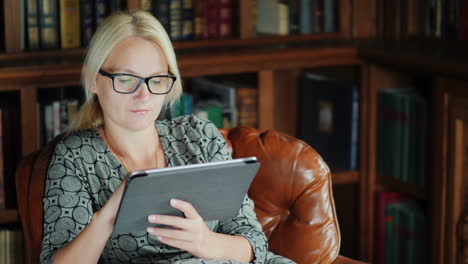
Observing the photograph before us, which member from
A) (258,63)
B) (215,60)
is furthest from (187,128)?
(258,63)

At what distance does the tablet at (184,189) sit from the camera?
1.50 metres

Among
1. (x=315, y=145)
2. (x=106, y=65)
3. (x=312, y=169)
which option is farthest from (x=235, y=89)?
(x=106, y=65)

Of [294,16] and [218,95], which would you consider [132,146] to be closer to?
[218,95]

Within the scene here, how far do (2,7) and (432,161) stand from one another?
152 centimetres

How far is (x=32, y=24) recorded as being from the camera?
2.62 meters

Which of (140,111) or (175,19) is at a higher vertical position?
(175,19)

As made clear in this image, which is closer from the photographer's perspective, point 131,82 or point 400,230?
point 131,82

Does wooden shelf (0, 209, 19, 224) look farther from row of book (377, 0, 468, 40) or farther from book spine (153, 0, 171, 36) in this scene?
row of book (377, 0, 468, 40)

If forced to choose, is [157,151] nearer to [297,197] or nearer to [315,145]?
[297,197]

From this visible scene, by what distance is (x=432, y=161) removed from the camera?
2.68m

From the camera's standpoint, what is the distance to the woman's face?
1.79 m

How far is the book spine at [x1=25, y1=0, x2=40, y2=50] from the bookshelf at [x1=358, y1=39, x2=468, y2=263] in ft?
3.82

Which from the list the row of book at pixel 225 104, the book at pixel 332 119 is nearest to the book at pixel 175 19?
the row of book at pixel 225 104

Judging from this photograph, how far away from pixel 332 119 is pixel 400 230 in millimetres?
487
